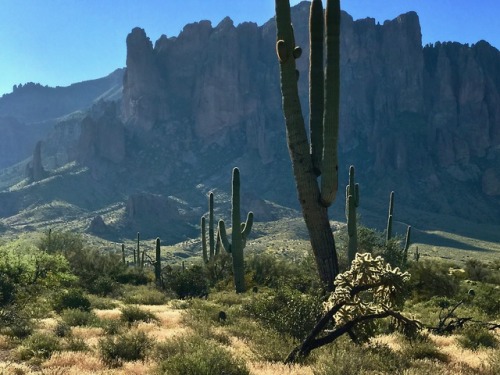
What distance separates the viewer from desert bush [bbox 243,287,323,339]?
899 centimetres

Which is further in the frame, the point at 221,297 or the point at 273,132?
the point at 273,132

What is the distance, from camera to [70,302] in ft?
48.5

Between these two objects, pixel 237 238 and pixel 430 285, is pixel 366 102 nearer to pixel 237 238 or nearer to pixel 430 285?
pixel 430 285

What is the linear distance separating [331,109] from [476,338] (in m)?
5.50

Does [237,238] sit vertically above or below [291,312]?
above

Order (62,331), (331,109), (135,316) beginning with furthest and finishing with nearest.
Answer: (135,316) → (62,331) → (331,109)

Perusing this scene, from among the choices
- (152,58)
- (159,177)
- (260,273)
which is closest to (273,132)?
(159,177)

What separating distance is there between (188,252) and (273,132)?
80.7 metres

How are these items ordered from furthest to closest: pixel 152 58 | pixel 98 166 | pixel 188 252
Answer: pixel 152 58 < pixel 98 166 < pixel 188 252

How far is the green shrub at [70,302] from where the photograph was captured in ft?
47.5

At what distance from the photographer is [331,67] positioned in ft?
33.2

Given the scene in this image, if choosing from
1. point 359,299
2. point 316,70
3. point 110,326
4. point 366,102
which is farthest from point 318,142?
point 366,102

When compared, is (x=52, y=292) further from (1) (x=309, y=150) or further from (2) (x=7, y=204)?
(2) (x=7, y=204)

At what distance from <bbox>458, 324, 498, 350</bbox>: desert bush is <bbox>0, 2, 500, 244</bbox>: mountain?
112 m
